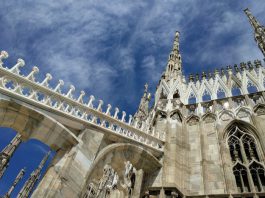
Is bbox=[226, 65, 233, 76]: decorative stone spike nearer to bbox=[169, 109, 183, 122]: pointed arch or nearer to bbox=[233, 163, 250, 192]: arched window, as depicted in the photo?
bbox=[169, 109, 183, 122]: pointed arch

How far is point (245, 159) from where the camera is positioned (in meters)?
10.4

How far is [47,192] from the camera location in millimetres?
6758

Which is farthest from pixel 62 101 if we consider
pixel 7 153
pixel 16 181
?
pixel 16 181

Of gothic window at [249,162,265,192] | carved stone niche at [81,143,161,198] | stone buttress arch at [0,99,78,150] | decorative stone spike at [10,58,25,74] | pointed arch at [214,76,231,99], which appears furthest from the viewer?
pointed arch at [214,76,231,99]

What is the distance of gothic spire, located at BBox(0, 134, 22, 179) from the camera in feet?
66.2

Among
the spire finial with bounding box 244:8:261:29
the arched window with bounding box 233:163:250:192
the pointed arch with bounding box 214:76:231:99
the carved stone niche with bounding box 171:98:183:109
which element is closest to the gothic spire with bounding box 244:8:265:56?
the spire finial with bounding box 244:8:261:29

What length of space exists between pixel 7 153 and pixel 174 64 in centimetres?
1418

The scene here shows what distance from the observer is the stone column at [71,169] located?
6.89 metres

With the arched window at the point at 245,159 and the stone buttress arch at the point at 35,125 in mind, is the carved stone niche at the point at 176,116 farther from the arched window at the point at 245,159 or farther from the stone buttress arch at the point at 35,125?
the stone buttress arch at the point at 35,125

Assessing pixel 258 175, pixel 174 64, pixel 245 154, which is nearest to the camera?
pixel 258 175

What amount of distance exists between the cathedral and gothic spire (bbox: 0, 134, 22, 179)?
10.6 meters

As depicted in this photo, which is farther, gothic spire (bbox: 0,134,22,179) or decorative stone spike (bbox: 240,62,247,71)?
gothic spire (bbox: 0,134,22,179)

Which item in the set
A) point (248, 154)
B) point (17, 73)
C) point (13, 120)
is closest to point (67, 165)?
point (13, 120)

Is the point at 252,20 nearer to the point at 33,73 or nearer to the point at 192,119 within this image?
the point at 192,119
